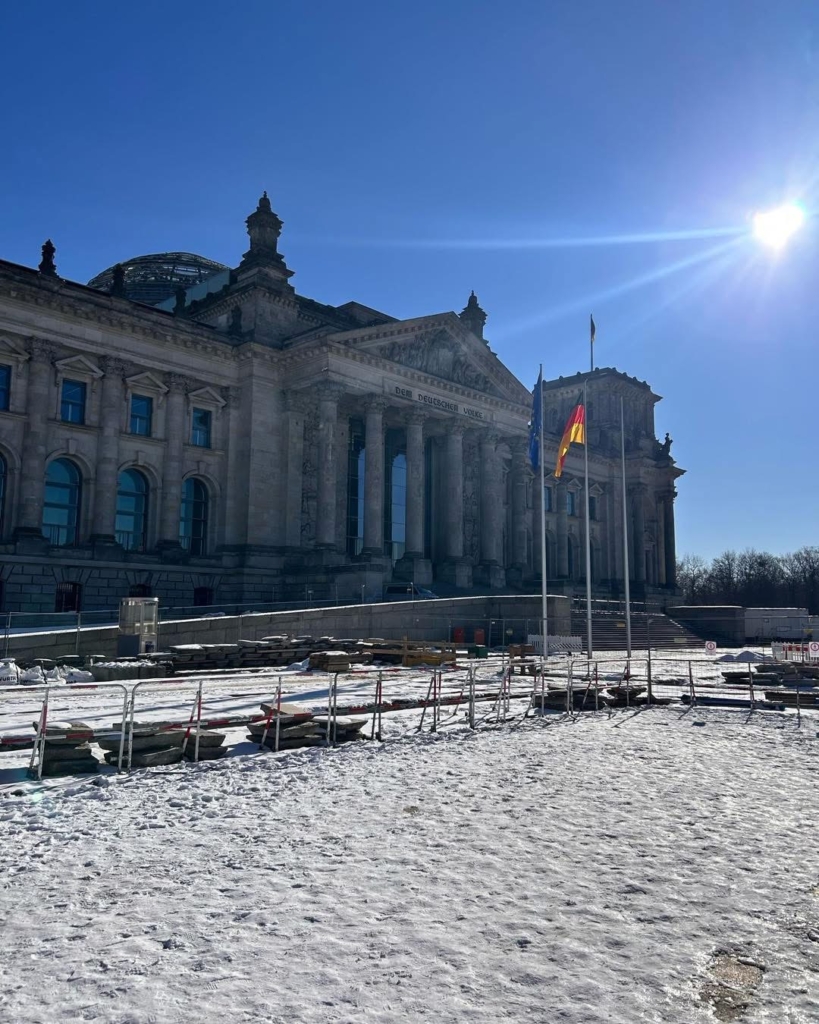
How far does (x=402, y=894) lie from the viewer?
7.67 m

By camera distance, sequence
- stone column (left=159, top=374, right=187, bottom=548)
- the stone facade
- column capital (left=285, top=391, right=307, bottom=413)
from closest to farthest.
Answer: the stone facade, stone column (left=159, top=374, right=187, bottom=548), column capital (left=285, top=391, right=307, bottom=413)

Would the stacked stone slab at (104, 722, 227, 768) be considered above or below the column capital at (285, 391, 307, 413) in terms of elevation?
below

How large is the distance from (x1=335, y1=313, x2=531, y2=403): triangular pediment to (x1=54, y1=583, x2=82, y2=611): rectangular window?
20.4 metres

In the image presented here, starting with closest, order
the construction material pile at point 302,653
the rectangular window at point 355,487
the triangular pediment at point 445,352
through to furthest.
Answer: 1. the construction material pile at point 302,653
2. the triangular pediment at point 445,352
3. the rectangular window at point 355,487

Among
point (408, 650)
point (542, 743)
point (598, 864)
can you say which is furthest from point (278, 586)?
point (598, 864)

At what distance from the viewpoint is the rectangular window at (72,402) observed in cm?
4250

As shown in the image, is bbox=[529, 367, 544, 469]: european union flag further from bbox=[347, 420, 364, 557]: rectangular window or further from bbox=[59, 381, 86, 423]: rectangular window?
bbox=[59, 381, 86, 423]: rectangular window

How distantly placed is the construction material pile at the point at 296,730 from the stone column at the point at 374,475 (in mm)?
32469

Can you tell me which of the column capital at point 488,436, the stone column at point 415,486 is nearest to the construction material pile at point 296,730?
the stone column at point 415,486

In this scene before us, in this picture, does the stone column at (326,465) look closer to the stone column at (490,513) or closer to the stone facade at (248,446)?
the stone facade at (248,446)

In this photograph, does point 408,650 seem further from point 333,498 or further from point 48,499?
point 48,499

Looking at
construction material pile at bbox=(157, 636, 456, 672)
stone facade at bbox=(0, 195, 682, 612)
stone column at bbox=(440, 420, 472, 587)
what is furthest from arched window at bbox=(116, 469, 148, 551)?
stone column at bbox=(440, 420, 472, 587)

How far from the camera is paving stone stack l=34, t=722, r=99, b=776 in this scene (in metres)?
12.1

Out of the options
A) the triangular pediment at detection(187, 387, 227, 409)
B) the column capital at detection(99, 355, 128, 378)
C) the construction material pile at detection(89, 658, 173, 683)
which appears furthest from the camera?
the triangular pediment at detection(187, 387, 227, 409)
